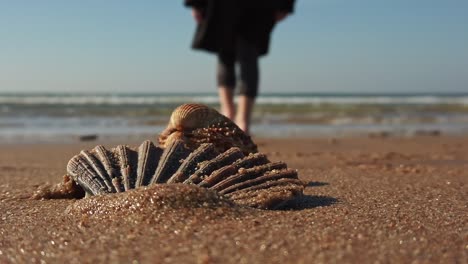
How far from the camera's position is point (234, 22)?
5.30 meters

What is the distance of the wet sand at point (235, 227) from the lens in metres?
1.46

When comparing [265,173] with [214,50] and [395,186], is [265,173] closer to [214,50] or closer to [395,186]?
[395,186]

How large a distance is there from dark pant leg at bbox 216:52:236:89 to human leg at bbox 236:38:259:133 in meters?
0.14

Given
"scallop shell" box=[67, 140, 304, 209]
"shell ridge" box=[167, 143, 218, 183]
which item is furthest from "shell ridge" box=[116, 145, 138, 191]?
"shell ridge" box=[167, 143, 218, 183]

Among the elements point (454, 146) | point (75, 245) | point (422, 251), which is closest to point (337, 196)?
point (422, 251)

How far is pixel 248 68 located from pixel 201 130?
2552 millimetres

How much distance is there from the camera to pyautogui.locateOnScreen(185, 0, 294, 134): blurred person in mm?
5203

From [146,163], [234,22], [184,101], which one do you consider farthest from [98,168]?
[184,101]

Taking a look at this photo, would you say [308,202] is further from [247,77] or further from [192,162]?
[247,77]

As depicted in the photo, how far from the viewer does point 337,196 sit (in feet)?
8.20

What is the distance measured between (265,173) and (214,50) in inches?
Answer: 131

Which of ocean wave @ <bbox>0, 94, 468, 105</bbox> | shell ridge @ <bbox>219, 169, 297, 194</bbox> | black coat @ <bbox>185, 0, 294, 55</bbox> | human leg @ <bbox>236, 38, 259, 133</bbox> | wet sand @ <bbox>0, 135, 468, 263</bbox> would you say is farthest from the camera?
ocean wave @ <bbox>0, 94, 468, 105</bbox>

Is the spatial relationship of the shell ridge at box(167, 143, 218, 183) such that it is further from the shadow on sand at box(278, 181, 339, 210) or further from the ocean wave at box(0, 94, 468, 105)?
the ocean wave at box(0, 94, 468, 105)

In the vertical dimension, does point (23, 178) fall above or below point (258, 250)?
below
